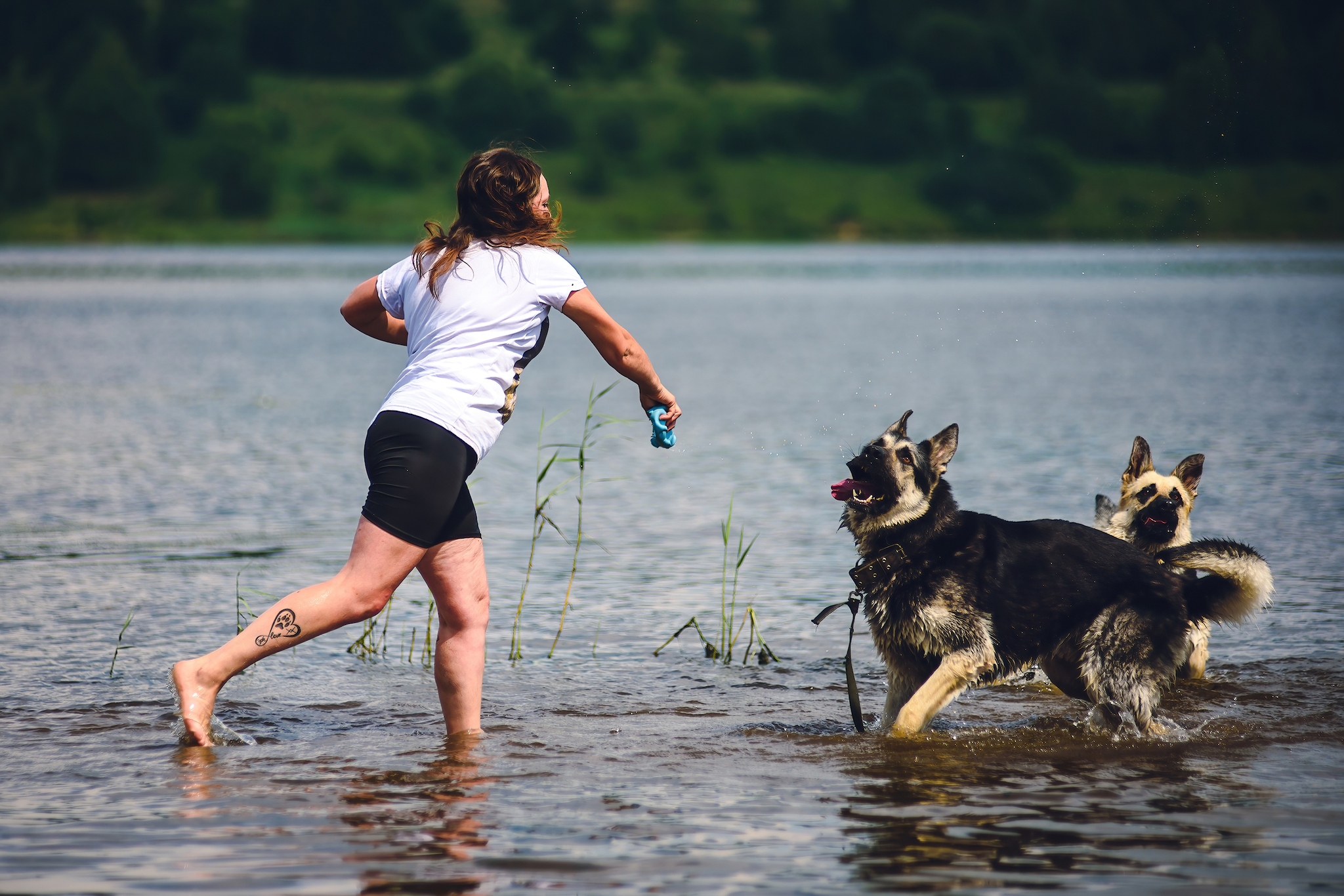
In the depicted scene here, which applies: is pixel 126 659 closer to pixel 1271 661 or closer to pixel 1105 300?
pixel 1271 661

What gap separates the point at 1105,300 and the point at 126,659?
49626 millimetres

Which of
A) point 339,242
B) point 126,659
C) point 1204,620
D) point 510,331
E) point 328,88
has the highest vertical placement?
point 328,88

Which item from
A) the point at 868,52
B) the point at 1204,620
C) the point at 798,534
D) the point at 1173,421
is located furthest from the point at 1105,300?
the point at 868,52

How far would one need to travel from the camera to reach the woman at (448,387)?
5.34 m

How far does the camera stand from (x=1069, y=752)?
603 cm

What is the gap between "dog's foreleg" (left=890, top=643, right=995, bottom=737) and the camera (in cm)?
612

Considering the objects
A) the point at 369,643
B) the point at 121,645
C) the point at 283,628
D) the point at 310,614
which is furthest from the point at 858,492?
the point at 121,645

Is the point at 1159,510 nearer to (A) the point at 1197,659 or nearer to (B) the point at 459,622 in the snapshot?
(A) the point at 1197,659

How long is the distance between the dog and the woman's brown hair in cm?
351

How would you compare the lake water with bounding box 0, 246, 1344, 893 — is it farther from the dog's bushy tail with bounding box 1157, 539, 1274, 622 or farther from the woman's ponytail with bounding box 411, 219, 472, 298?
the woman's ponytail with bounding box 411, 219, 472, 298

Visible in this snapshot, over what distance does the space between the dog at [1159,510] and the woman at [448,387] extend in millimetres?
2998

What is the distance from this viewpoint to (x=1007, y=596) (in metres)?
6.21

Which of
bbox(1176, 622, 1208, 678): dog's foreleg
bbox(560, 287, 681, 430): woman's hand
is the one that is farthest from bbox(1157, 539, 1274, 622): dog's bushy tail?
bbox(560, 287, 681, 430): woman's hand

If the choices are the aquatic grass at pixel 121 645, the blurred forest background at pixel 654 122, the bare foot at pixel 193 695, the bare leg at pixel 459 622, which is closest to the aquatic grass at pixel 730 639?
the bare leg at pixel 459 622
